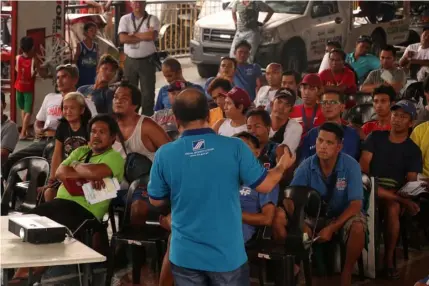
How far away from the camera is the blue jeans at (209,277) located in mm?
5969

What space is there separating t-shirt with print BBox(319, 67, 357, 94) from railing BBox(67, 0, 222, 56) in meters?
9.00

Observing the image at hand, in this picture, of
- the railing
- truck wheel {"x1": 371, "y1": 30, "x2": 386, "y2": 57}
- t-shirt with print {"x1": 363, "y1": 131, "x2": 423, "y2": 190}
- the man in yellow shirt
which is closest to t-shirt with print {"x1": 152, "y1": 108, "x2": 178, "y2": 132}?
t-shirt with print {"x1": 363, "y1": 131, "x2": 423, "y2": 190}

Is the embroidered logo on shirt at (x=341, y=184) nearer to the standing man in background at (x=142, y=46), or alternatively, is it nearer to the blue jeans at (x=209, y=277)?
the blue jeans at (x=209, y=277)

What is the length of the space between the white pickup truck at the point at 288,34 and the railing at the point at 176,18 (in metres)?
1.71

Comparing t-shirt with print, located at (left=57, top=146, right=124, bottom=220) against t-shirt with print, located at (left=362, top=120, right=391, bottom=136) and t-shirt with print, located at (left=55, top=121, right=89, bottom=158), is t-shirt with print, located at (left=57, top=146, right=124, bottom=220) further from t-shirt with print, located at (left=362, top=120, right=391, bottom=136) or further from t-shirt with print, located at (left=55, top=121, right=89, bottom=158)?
t-shirt with print, located at (left=362, top=120, right=391, bottom=136)

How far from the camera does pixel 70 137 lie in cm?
938

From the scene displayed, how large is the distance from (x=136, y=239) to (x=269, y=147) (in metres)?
1.37

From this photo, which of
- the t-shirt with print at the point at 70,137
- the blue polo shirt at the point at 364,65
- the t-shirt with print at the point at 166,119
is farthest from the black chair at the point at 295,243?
the blue polo shirt at the point at 364,65

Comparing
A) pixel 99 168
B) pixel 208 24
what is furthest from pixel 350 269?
pixel 208 24

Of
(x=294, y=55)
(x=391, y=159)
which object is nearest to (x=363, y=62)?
(x=294, y=55)

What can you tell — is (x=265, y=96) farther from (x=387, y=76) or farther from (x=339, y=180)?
(x=339, y=180)

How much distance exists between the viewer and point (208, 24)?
19984 millimetres

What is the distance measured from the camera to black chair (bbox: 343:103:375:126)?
11.0m

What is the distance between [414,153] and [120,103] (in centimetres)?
256
